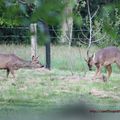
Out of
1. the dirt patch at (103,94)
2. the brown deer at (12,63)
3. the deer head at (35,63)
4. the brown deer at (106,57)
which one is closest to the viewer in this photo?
the dirt patch at (103,94)

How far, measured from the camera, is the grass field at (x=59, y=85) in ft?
29.6

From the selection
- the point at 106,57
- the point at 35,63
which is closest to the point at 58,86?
the point at 35,63

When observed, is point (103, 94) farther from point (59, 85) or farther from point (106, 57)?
point (106, 57)

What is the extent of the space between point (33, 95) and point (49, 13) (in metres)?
7.95

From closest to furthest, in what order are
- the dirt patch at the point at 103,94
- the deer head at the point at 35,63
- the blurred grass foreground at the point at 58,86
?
the blurred grass foreground at the point at 58,86
the dirt patch at the point at 103,94
the deer head at the point at 35,63

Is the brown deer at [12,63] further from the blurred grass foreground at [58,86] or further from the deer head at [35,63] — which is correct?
the blurred grass foreground at [58,86]

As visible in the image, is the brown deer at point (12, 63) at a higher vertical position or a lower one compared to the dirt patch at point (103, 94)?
higher

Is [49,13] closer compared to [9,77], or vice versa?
[49,13]

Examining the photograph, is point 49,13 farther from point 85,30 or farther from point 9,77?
point 85,30

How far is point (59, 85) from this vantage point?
10680 millimetres

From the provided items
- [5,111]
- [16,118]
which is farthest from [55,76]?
[16,118]

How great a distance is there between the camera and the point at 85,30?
14586 mm

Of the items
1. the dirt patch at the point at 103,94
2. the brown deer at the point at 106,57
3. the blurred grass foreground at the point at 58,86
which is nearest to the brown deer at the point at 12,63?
the blurred grass foreground at the point at 58,86

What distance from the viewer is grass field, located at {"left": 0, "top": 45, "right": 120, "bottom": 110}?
9.03 metres
